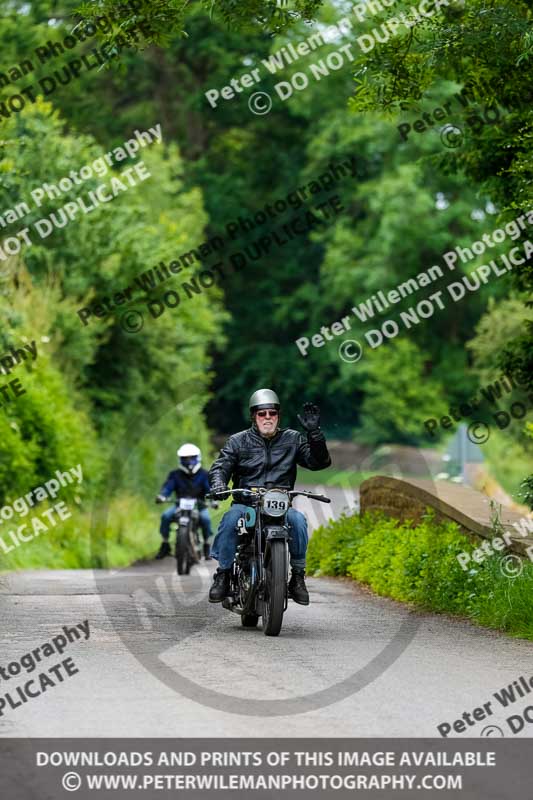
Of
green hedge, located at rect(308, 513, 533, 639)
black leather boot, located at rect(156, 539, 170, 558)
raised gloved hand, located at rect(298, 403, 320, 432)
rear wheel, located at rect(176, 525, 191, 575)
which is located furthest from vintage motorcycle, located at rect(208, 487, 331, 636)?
black leather boot, located at rect(156, 539, 170, 558)

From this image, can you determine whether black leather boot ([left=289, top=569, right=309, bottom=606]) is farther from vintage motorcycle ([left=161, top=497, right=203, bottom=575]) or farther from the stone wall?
vintage motorcycle ([left=161, top=497, right=203, bottom=575])

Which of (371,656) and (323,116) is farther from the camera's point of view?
(323,116)

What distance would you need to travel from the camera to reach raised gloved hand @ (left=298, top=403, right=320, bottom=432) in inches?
480

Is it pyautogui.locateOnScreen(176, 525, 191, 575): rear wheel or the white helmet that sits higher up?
the white helmet

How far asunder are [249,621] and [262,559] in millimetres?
870

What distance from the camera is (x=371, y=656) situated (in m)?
10.7

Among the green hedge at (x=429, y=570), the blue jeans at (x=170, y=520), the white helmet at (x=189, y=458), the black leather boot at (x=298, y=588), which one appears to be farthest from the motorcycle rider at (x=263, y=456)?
the blue jeans at (x=170, y=520)

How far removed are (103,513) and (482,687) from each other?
68.7 ft

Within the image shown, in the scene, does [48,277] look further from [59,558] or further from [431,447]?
[431,447]

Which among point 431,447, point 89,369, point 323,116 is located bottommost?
point 431,447

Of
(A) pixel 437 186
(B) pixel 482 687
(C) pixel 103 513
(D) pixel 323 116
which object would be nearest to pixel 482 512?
(B) pixel 482 687

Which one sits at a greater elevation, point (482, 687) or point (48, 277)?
point (48, 277)

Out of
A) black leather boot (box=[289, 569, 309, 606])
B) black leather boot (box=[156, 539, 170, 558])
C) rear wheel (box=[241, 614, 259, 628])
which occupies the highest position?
black leather boot (box=[156, 539, 170, 558])

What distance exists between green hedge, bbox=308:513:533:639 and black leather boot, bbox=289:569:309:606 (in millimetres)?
1702
